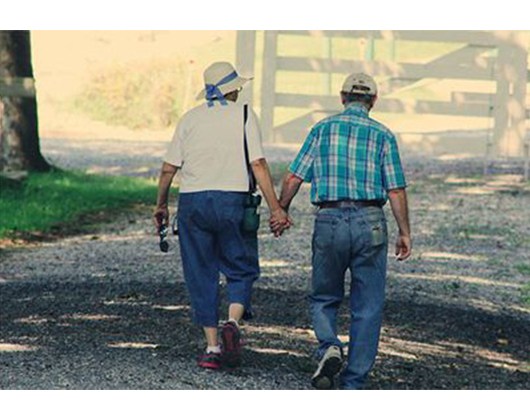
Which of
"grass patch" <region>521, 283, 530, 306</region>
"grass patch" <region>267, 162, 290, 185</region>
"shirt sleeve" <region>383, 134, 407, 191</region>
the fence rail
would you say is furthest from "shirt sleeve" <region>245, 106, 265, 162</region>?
"grass patch" <region>267, 162, 290, 185</region>

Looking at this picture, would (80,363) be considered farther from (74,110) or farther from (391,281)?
(74,110)

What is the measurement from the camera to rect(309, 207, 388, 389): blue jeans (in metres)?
8.97

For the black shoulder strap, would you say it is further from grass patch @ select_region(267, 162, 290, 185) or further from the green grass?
grass patch @ select_region(267, 162, 290, 185)

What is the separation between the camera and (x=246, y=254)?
9.64m

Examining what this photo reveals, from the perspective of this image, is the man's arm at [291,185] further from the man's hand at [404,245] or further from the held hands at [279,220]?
the man's hand at [404,245]

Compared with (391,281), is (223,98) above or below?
above

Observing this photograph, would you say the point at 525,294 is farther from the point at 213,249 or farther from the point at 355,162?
the point at 355,162

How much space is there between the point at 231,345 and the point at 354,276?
0.92 m

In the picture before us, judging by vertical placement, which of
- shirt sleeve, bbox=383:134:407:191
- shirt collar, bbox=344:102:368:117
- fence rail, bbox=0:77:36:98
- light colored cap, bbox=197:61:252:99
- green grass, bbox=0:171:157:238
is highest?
light colored cap, bbox=197:61:252:99

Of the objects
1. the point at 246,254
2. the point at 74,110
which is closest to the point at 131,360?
the point at 246,254

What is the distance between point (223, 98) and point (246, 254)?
2.91ft

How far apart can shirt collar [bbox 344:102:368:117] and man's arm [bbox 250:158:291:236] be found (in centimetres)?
62

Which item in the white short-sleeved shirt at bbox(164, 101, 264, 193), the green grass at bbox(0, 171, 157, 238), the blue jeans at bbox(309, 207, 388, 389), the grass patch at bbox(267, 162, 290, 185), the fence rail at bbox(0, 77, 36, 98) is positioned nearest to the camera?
the blue jeans at bbox(309, 207, 388, 389)

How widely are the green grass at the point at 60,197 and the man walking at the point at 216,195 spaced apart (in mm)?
7963
